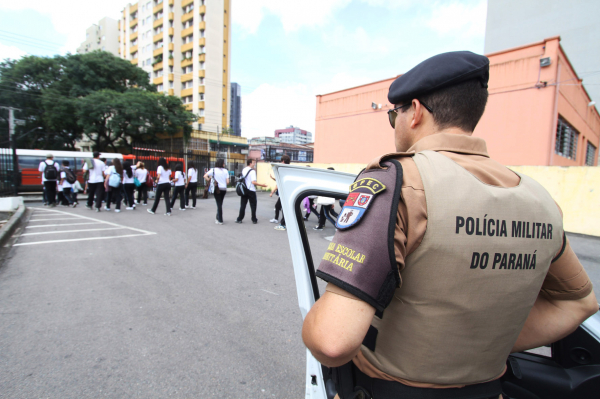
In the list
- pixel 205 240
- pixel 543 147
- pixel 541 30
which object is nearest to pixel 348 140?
pixel 543 147

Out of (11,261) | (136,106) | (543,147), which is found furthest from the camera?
(136,106)

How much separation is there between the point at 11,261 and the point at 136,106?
26682 millimetres

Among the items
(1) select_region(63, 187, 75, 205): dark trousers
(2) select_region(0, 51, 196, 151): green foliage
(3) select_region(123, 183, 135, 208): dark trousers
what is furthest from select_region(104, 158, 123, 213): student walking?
(2) select_region(0, 51, 196, 151): green foliage

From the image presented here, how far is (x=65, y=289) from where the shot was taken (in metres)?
3.82

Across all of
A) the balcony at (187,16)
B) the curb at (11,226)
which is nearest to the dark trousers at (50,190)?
the curb at (11,226)

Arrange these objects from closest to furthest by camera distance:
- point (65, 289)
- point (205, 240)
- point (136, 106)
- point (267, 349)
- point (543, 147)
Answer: point (267, 349)
point (65, 289)
point (205, 240)
point (543, 147)
point (136, 106)

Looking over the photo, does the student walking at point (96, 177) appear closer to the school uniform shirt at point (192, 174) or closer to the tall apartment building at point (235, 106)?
the school uniform shirt at point (192, 174)

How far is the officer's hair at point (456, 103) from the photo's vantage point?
0.98 m

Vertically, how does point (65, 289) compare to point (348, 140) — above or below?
below

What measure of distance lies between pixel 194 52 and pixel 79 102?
79.3 feet

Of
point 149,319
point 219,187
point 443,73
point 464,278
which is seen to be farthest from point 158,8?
point 464,278

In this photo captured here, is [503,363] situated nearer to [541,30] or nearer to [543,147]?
[543,147]

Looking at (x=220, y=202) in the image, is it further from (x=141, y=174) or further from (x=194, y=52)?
(x=194, y=52)

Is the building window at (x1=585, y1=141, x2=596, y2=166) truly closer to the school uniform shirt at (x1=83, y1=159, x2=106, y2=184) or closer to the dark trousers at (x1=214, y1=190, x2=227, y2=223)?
the dark trousers at (x1=214, y1=190, x2=227, y2=223)
